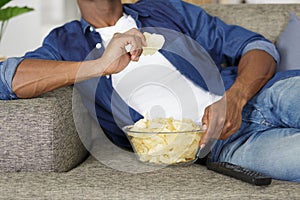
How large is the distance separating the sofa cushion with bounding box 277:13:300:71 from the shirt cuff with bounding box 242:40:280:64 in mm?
42

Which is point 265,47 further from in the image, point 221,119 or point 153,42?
point 221,119

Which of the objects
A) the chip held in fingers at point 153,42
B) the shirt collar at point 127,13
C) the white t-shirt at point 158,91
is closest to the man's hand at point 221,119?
the white t-shirt at point 158,91

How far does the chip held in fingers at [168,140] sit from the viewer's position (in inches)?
64.0

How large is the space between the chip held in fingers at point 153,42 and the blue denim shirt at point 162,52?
3 centimetres

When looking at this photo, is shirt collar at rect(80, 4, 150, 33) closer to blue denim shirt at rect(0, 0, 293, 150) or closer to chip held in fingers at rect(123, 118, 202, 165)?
blue denim shirt at rect(0, 0, 293, 150)

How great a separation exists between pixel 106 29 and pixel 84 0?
116 millimetres

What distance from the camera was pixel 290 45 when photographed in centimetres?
202

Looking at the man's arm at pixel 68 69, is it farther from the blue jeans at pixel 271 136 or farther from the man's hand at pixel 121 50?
the blue jeans at pixel 271 136

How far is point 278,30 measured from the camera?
83.7 inches

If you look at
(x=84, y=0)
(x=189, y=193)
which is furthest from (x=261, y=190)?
(x=84, y=0)

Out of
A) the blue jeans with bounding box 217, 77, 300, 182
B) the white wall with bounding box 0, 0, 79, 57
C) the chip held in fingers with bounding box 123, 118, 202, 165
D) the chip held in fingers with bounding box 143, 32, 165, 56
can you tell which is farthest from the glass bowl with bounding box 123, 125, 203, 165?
the white wall with bounding box 0, 0, 79, 57

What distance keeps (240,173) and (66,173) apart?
453mm

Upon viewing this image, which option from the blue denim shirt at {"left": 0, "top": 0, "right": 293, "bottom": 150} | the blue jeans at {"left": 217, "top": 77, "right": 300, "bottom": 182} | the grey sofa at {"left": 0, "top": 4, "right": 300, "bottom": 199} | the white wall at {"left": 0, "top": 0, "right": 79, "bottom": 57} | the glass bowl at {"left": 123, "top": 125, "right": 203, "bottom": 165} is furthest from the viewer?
the white wall at {"left": 0, "top": 0, "right": 79, "bottom": 57}

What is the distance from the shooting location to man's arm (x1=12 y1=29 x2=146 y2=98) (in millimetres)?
1651
